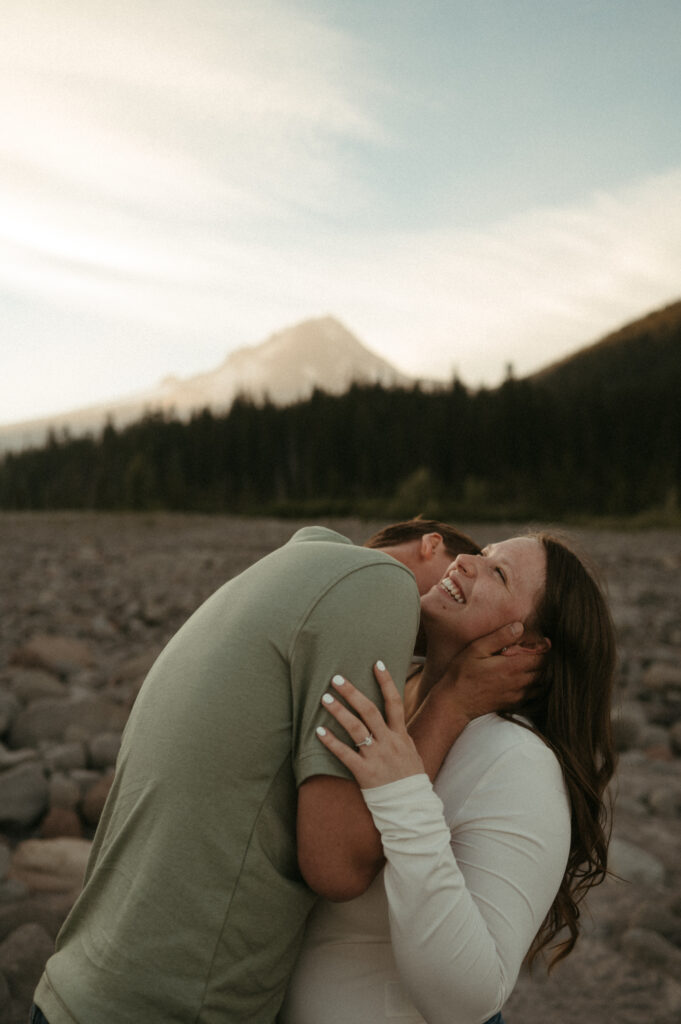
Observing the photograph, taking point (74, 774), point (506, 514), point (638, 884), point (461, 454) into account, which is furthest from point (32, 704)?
point (461, 454)

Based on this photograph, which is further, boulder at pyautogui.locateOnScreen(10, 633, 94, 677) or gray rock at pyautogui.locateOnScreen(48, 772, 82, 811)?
boulder at pyautogui.locateOnScreen(10, 633, 94, 677)

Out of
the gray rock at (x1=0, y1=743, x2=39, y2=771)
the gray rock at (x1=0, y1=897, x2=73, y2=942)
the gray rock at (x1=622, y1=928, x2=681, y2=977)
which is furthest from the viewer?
the gray rock at (x1=0, y1=743, x2=39, y2=771)

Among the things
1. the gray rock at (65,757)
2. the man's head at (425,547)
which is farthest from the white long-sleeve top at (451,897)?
the gray rock at (65,757)

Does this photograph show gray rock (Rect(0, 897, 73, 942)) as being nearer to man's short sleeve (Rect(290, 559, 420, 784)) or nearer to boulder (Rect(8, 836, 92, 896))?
boulder (Rect(8, 836, 92, 896))

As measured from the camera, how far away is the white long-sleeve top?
1.50 m

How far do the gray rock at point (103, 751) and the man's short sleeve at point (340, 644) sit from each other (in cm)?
350

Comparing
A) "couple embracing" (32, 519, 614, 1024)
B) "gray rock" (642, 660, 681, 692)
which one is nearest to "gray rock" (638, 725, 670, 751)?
"gray rock" (642, 660, 681, 692)

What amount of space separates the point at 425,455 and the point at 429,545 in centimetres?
4851

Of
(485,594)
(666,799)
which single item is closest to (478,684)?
(485,594)

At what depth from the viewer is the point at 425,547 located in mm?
2148

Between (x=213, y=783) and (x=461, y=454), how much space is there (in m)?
48.3

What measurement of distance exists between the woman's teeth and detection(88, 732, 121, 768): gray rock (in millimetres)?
3295

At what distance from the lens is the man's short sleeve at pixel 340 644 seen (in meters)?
1.48

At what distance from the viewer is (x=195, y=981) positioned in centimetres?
151
